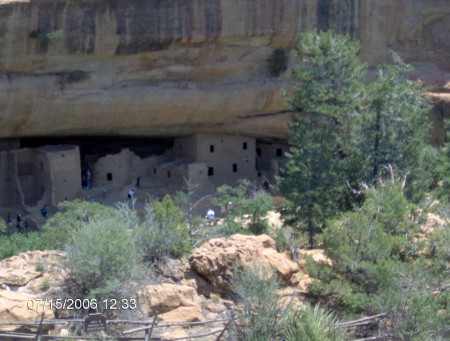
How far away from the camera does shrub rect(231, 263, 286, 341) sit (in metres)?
7.85

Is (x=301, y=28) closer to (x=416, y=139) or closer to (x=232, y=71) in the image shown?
(x=232, y=71)

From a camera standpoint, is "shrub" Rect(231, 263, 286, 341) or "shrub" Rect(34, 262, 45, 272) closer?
"shrub" Rect(231, 263, 286, 341)

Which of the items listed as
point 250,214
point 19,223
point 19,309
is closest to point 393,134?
point 250,214

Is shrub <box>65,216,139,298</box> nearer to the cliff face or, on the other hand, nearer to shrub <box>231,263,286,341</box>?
shrub <box>231,263,286,341</box>

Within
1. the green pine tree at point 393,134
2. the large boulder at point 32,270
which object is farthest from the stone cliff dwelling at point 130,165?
the large boulder at point 32,270

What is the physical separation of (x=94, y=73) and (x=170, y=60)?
1661 mm

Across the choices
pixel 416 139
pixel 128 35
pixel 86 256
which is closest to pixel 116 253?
pixel 86 256

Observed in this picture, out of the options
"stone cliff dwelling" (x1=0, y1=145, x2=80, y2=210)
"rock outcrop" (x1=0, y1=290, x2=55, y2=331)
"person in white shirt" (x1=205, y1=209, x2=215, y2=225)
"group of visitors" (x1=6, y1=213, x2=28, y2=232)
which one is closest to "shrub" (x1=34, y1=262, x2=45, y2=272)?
"rock outcrop" (x1=0, y1=290, x2=55, y2=331)

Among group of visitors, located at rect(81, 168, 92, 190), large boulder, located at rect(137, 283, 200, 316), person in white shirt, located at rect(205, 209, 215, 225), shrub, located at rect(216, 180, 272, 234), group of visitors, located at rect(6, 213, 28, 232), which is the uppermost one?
large boulder, located at rect(137, 283, 200, 316)

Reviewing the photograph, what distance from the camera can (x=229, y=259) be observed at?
28.6 feet

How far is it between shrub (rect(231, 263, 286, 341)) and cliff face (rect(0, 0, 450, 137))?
10071 mm

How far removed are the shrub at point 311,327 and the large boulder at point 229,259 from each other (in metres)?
0.87

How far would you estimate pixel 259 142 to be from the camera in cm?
2261

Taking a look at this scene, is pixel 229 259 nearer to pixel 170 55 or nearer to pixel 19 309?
pixel 19 309
